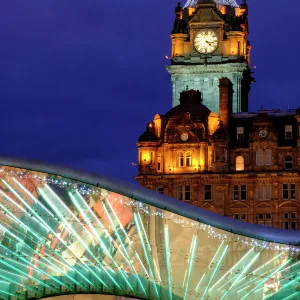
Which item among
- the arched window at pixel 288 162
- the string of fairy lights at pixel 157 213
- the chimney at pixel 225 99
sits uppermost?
the chimney at pixel 225 99

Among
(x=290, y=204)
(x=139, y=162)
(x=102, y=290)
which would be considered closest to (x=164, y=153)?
(x=139, y=162)

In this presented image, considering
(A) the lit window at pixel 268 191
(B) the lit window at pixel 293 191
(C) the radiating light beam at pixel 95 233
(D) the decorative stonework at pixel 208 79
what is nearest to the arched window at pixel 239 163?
(A) the lit window at pixel 268 191

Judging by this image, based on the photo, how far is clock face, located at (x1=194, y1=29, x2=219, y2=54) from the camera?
6678 inches

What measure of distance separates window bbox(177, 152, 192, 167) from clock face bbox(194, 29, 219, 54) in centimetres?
1744

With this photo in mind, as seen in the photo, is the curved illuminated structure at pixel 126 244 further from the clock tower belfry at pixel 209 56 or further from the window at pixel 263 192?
the clock tower belfry at pixel 209 56

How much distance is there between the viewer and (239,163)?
156m

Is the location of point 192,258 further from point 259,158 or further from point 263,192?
point 259,158

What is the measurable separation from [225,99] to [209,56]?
9.78 meters

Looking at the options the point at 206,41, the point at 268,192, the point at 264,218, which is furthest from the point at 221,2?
the point at 264,218

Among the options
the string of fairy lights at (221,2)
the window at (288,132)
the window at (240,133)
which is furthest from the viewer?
the string of fairy lights at (221,2)

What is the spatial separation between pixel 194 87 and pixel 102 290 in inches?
2685

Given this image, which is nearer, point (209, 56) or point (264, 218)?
point (264, 218)

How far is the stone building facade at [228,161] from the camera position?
153 metres

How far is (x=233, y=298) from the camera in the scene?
100 metres
